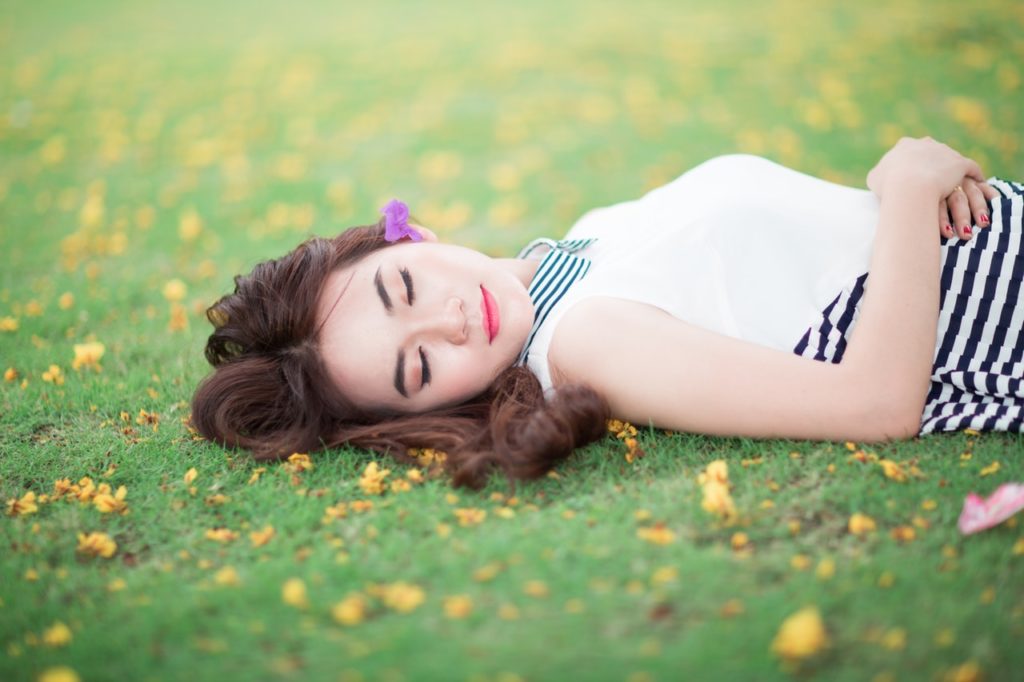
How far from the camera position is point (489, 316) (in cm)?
264

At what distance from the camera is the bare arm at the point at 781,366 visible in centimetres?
228

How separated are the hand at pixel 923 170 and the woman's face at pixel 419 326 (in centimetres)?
119

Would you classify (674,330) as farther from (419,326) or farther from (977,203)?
(977,203)

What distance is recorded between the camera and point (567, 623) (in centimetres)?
177

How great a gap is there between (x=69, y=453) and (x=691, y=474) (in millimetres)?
2070

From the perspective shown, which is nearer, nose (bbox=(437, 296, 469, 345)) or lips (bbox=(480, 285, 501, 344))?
nose (bbox=(437, 296, 469, 345))

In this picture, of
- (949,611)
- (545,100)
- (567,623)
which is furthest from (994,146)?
(567,623)

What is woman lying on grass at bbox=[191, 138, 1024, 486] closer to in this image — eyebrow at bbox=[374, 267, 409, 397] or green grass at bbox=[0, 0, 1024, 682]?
eyebrow at bbox=[374, 267, 409, 397]

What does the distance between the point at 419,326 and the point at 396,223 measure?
1.68 feet

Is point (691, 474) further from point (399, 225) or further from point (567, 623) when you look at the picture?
point (399, 225)

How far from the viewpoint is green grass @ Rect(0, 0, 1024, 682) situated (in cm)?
177

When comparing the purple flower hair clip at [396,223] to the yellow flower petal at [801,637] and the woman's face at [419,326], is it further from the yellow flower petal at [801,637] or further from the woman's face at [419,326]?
the yellow flower petal at [801,637]

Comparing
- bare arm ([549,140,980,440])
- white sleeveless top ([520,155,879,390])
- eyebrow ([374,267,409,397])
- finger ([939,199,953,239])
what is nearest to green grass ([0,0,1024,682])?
bare arm ([549,140,980,440])

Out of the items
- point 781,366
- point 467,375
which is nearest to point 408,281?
point 467,375
